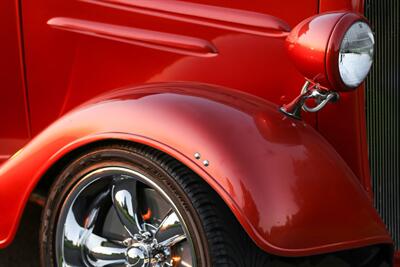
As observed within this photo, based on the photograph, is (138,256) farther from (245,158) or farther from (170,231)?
(245,158)

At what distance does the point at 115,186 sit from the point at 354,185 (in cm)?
69

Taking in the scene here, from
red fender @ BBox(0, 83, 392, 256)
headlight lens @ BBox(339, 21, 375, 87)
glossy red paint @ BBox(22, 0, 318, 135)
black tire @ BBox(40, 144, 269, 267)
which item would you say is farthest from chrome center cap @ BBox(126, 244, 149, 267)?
headlight lens @ BBox(339, 21, 375, 87)

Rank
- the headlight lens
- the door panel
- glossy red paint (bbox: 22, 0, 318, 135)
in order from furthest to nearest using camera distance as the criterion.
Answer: the door panel → glossy red paint (bbox: 22, 0, 318, 135) → the headlight lens

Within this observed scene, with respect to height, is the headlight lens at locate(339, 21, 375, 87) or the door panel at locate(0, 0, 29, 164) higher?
the door panel at locate(0, 0, 29, 164)

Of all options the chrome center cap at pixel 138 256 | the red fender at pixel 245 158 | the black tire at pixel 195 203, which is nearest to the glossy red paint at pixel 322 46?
the red fender at pixel 245 158

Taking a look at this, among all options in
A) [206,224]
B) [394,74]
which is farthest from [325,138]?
[206,224]

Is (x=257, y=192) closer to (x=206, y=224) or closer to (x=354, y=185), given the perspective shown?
(x=206, y=224)

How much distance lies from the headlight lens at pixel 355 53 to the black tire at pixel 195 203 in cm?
49

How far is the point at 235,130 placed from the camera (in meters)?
1.92

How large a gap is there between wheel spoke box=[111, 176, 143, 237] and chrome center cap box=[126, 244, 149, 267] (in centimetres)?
5

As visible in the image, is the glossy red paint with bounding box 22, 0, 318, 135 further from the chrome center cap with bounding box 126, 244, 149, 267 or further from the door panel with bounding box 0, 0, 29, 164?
the chrome center cap with bounding box 126, 244, 149, 267

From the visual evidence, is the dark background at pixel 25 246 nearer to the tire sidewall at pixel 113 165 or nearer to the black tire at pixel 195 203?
the tire sidewall at pixel 113 165

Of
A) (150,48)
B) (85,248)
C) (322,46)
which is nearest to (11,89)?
(150,48)

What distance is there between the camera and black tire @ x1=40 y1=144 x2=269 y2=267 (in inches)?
73.4
